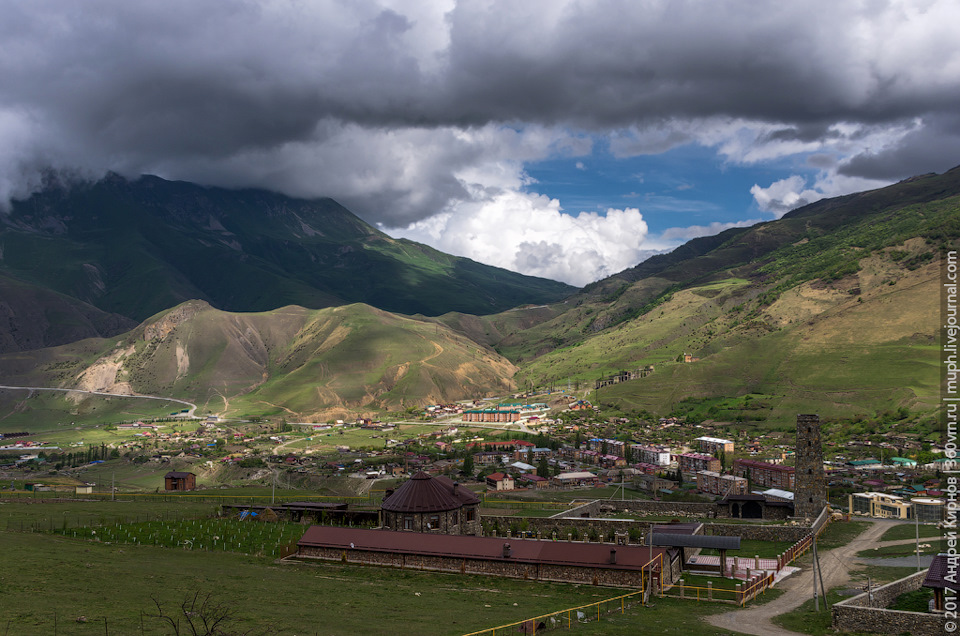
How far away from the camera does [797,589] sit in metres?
36.0

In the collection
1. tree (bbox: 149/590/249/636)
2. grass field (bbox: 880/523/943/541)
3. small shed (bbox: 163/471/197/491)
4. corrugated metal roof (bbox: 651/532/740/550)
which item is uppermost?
corrugated metal roof (bbox: 651/532/740/550)

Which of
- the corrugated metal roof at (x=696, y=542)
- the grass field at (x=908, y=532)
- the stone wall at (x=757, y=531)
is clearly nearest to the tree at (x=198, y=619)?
the corrugated metal roof at (x=696, y=542)

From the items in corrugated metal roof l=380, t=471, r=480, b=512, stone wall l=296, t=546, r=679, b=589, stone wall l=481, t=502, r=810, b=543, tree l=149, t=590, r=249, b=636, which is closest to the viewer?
tree l=149, t=590, r=249, b=636

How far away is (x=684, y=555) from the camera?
42312mm

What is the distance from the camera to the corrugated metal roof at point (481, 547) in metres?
37.1

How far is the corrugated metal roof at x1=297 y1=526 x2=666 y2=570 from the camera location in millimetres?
37062

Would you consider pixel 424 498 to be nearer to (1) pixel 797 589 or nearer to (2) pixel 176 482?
(1) pixel 797 589

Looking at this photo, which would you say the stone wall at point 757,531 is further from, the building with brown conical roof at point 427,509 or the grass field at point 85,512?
the grass field at point 85,512

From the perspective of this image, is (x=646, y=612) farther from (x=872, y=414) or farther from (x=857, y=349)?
(x=857, y=349)

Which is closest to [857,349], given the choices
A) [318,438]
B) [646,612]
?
[318,438]

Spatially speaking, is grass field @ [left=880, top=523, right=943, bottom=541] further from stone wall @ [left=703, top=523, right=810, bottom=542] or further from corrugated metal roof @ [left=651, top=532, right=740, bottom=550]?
corrugated metal roof @ [left=651, top=532, right=740, bottom=550]

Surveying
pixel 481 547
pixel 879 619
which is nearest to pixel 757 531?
pixel 481 547

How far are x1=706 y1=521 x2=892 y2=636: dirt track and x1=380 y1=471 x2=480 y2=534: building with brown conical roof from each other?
72.2 feet

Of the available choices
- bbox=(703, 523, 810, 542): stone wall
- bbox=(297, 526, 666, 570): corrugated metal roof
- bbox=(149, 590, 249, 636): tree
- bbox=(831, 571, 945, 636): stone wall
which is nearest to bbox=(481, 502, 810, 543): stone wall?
bbox=(703, 523, 810, 542): stone wall
